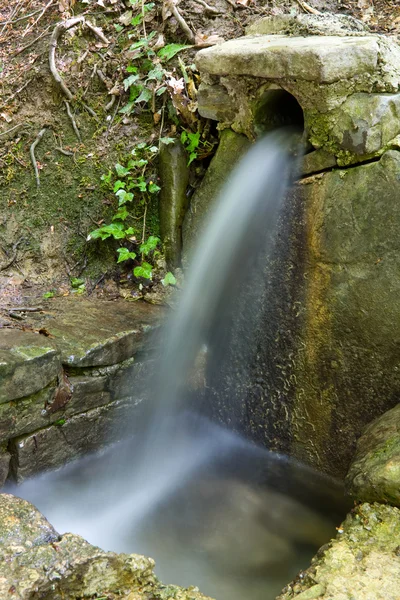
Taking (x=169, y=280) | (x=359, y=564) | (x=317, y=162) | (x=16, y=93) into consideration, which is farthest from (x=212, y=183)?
(x=359, y=564)

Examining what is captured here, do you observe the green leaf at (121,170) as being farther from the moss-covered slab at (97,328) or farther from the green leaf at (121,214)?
the moss-covered slab at (97,328)

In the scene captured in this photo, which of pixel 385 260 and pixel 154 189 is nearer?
pixel 385 260

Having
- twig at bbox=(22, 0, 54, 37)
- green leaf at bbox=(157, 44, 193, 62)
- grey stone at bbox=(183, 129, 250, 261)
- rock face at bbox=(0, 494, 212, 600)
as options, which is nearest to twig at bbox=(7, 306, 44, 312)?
grey stone at bbox=(183, 129, 250, 261)

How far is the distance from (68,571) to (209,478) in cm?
165

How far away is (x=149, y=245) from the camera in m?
4.44

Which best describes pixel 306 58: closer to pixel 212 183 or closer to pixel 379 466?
pixel 212 183

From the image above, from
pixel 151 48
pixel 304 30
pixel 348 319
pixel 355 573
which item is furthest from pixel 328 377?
pixel 151 48

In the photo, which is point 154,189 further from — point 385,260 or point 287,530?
point 287,530

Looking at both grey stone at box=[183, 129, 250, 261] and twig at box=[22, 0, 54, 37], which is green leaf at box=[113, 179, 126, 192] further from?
twig at box=[22, 0, 54, 37]

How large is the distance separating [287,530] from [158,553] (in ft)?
2.66

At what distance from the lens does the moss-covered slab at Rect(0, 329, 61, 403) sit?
318 cm

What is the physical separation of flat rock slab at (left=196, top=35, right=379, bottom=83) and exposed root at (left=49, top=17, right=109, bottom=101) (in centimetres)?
157

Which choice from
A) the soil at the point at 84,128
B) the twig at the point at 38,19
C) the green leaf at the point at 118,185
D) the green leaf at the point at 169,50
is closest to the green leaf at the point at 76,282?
the soil at the point at 84,128

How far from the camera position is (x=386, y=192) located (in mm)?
3262
